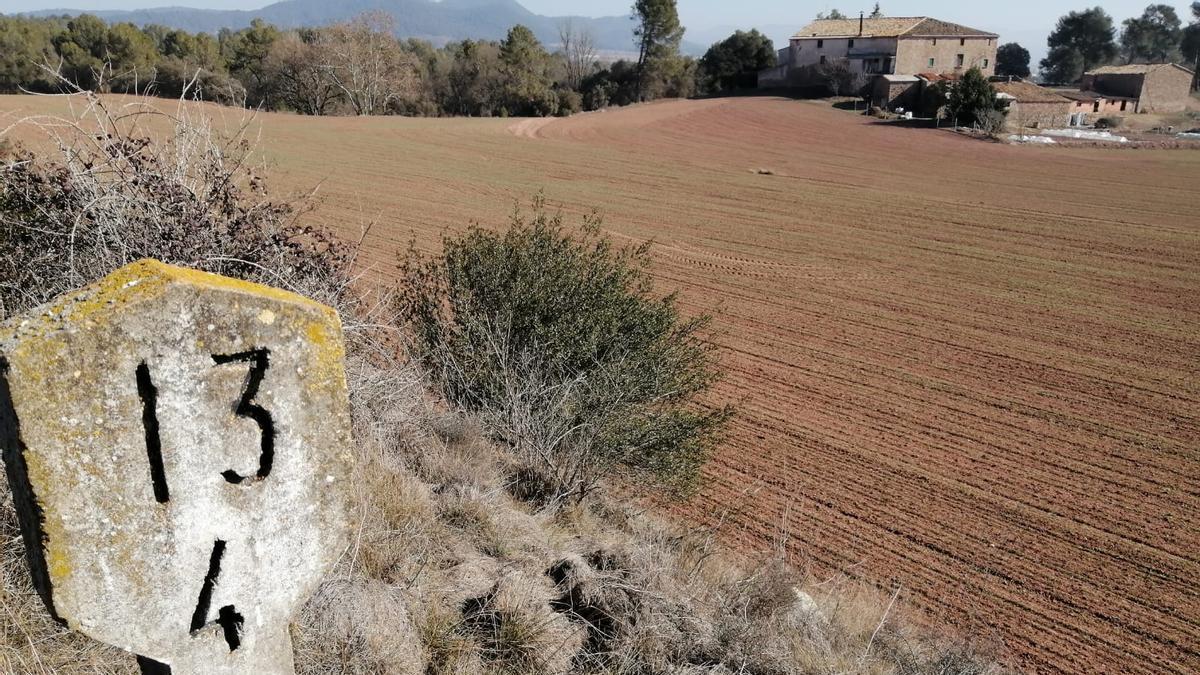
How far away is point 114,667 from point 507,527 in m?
2.59

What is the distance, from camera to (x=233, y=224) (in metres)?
7.39

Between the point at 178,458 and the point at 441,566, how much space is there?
282 centimetres

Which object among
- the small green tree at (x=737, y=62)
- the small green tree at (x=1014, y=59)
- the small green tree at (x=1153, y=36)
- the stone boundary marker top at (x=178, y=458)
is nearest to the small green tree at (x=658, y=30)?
the small green tree at (x=737, y=62)

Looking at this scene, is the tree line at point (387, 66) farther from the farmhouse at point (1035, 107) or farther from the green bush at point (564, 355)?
the green bush at point (564, 355)

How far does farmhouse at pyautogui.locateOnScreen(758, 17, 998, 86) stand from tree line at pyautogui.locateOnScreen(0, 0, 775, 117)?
10.8 ft

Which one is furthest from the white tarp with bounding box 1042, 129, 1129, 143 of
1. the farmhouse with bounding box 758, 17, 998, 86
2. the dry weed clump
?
the dry weed clump

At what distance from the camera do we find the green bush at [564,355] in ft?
26.9

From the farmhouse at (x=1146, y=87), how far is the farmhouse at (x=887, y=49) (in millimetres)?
9864

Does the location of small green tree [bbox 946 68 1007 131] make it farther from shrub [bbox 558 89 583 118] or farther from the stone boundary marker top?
the stone boundary marker top

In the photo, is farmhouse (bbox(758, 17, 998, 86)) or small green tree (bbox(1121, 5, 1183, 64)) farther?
small green tree (bbox(1121, 5, 1183, 64))

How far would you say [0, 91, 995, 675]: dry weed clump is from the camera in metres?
3.81

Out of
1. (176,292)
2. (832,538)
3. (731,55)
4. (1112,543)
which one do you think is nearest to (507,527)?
(176,292)

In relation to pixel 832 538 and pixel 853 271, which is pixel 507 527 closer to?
pixel 832 538

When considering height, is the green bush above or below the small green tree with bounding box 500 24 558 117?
below
